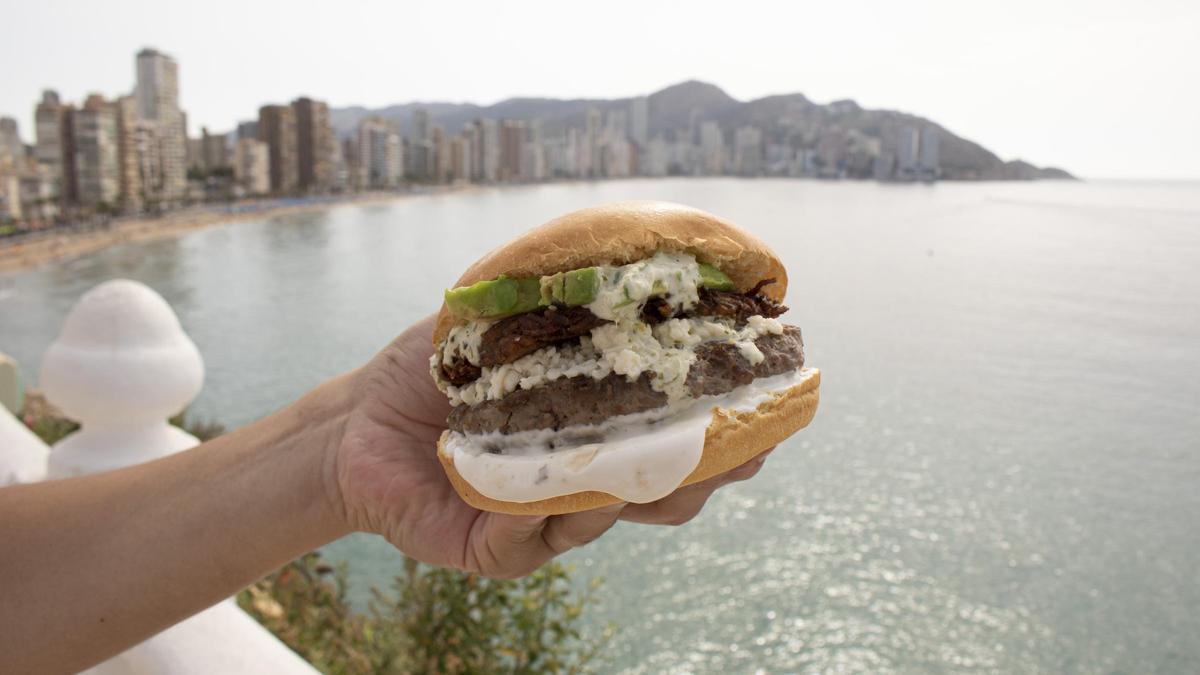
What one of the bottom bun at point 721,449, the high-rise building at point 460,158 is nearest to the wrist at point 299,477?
the bottom bun at point 721,449

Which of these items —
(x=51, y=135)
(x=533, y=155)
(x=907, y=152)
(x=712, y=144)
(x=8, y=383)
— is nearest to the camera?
(x=8, y=383)

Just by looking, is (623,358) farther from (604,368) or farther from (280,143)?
(280,143)

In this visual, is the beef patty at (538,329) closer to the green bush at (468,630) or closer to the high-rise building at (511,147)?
the green bush at (468,630)

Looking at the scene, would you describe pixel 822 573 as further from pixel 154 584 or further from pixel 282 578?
pixel 154 584

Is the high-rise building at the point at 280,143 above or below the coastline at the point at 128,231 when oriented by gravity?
above

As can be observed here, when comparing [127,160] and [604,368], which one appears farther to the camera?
[127,160]

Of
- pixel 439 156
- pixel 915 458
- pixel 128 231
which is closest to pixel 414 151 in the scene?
pixel 439 156
